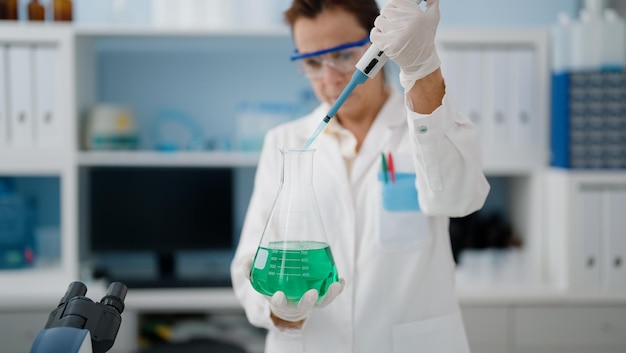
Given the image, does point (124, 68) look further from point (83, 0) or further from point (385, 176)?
point (385, 176)

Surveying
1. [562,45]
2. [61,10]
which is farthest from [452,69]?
[61,10]

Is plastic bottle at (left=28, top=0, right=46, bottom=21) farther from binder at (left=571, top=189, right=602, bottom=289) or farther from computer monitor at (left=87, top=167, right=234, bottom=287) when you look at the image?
binder at (left=571, top=189, right=602, bottom=289)

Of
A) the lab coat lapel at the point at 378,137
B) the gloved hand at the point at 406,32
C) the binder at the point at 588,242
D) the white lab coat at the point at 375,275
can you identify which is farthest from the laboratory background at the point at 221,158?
the gloved hand at the point at 406,32

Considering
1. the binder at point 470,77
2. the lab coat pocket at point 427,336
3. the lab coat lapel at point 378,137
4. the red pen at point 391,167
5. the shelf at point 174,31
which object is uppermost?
→ the shelf at point 174,31

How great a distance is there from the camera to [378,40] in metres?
0.94

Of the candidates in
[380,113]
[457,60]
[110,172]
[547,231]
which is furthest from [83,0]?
[547,231]

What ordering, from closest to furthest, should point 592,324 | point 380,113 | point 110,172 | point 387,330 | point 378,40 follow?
1. point 378,40
2. point 387,330
3. point 380,113
4. point 592,324
5. point 110,172

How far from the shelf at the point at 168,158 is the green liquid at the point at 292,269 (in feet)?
4.97

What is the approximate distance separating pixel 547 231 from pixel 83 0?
83.9 inches

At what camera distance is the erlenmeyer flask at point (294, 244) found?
95cm

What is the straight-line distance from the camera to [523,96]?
7.98 feet

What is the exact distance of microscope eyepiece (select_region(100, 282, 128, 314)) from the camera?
85cm

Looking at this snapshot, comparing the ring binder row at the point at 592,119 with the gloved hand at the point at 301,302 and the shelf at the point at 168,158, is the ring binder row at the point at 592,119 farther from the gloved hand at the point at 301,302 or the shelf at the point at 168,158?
the gloved hand at the point at 301,302

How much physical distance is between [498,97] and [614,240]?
655 millimetres
